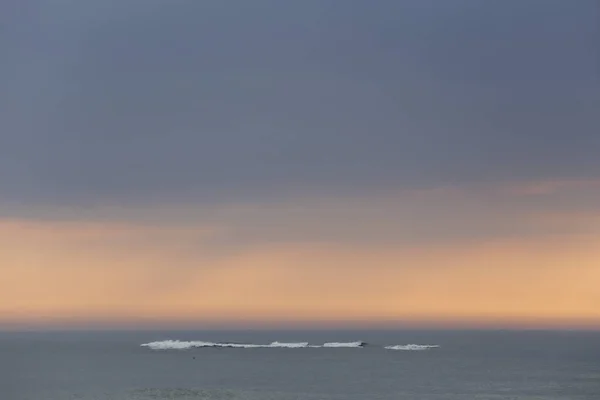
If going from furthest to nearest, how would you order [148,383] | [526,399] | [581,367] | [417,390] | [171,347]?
[171,347], [581,367], [148,383], [417,390], [526,399]

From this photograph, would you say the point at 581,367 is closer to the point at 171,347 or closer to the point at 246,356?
the point at 246,356

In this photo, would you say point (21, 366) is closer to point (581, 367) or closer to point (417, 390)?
point (417, 390)

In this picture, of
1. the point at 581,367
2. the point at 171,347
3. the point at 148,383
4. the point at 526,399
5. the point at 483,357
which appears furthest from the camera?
the point at 171,347

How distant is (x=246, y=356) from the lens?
143875mm

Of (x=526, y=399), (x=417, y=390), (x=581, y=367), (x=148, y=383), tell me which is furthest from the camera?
(x=581, y=367)

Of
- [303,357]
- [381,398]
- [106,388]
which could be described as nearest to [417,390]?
[381,398]

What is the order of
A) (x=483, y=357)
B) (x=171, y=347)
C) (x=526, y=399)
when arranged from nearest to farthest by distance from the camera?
1. (x=526, y=399)
2. (x=483, y=357)
3. (x=171, y=347)

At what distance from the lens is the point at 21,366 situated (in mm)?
124062

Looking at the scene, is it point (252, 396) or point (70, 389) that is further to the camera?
point (70, 389)

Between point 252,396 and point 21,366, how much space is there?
206 feet

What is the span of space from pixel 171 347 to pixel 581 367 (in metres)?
91.3

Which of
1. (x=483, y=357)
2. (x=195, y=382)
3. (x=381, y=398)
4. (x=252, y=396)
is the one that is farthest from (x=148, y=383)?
(x=483, y=357)

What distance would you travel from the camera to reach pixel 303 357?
142 meters

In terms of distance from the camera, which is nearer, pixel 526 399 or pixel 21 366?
pixel 526 399
